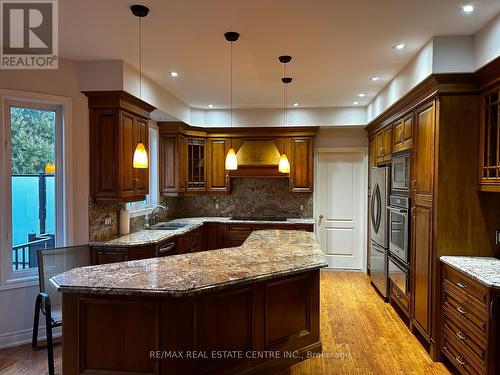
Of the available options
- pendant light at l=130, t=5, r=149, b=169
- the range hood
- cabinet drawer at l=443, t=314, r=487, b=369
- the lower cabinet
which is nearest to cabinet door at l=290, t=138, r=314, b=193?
the range hood

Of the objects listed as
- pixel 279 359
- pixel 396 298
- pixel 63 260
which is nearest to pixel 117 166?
pixel 63 260

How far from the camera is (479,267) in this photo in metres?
2.54

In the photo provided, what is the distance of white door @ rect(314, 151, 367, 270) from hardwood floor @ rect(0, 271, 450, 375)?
5.34 feet

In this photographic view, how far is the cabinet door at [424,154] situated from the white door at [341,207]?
261 cm

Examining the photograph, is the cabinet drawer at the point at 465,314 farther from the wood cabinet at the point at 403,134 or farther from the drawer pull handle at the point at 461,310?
the wood cabinet at the point at 403,134

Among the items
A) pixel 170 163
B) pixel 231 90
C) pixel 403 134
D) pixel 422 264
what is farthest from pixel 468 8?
pixel 170 163

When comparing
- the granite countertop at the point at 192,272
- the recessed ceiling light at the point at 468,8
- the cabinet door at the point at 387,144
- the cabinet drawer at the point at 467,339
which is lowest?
the cabinet drawer at the point at 467,339

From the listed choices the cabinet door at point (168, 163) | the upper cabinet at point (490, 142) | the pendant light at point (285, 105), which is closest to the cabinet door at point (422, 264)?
the upper cabinet at point (490, 142)

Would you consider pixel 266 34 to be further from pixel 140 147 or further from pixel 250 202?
pixel 250 202

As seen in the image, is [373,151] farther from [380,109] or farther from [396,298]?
[396,298]

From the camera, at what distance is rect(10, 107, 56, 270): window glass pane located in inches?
130

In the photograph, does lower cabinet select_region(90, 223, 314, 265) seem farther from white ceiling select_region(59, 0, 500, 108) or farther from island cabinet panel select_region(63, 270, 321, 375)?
white ceiling select_region(59, 0, 500, 108)

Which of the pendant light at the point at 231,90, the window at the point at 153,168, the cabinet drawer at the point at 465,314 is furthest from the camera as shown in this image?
the window at the point at 153,168

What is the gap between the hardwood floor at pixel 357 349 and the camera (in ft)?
9.32
